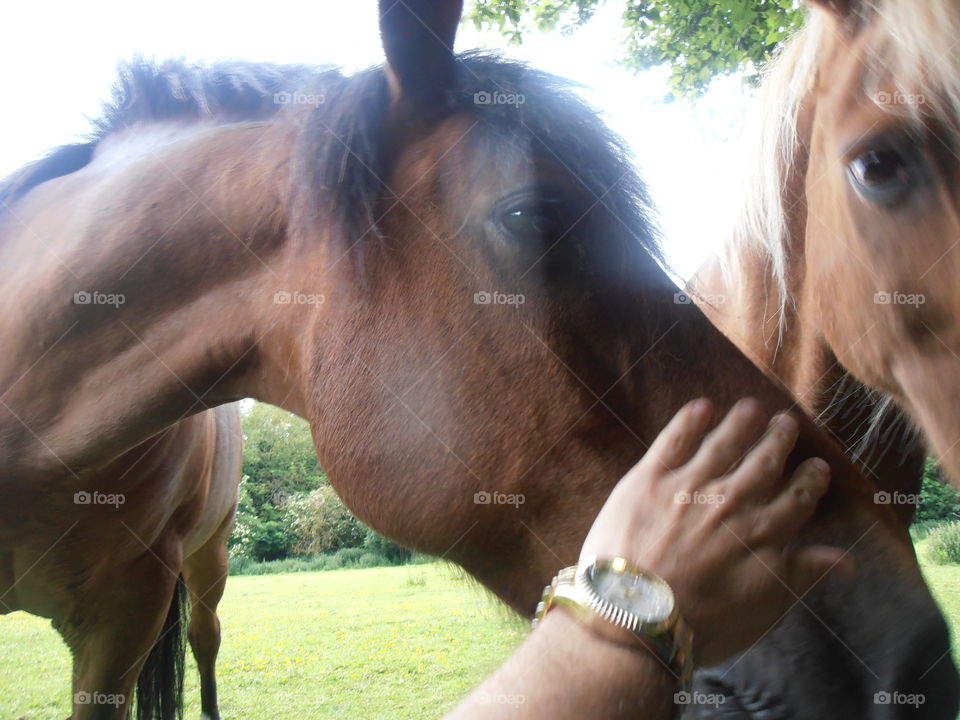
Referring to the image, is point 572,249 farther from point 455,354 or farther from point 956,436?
point 956,436

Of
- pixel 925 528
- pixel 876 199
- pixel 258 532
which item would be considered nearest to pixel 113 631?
pixel 876 199

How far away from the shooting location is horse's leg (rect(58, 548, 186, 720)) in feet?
7.97

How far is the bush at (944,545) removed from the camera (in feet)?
28.8

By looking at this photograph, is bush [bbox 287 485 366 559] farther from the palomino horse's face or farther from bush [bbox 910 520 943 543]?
bush [bbox 910 520 943 543]

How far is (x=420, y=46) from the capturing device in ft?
4.26

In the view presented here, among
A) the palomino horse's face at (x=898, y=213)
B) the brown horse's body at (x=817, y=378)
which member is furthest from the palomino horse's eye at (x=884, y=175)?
the brown horse's body at (x=817, y=378)

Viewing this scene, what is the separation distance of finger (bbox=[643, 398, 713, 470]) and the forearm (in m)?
0.26

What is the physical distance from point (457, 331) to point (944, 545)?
1032cm

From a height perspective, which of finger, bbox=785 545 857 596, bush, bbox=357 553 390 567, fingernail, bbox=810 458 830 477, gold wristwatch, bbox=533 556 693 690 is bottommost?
bush, bbox=357 553 390 567

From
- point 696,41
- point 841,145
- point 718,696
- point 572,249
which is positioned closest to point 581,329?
point 572,249

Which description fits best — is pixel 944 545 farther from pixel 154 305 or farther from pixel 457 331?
pixel 154 305

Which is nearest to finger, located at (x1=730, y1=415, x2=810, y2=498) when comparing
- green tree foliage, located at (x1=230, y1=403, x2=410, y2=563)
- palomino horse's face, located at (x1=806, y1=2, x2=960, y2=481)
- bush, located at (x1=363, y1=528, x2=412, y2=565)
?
palomino horse's face, located at (x1=806, y1=2, x2=960, y2=481)

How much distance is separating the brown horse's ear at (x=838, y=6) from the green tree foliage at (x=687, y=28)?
180cm

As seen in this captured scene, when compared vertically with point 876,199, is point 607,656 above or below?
below
